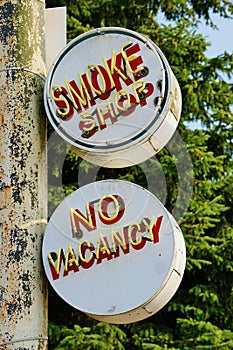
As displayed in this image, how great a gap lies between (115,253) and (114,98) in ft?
1.67

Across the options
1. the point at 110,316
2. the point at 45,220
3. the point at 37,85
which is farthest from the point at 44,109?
the point at 110,316

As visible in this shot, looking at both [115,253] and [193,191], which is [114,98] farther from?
[193,191]

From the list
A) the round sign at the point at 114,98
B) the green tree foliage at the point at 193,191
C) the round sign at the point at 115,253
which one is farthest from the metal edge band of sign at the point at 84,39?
the green tree foliage at the point at 193,191

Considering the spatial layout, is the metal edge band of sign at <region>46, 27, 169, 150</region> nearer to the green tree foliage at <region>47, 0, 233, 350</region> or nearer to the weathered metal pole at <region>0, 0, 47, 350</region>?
the weathered metal pole at <region>0, 0, 47, 350</region>

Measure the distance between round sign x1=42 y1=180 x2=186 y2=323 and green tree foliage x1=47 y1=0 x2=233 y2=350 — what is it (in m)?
4.87

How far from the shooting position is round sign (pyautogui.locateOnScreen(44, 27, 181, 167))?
2.66 m

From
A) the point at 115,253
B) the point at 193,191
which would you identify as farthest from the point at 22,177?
the point at 193,191

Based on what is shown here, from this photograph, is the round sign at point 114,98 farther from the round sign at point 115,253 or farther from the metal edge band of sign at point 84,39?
the round sign at point 115,253

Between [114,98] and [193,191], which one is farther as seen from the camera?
[193,191]

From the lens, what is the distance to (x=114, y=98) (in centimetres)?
269

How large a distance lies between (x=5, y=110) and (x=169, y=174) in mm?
5855

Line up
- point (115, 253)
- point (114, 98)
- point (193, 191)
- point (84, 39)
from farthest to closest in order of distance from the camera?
point (193, 191), point (84, 39), point (114, 98), point (115, 253)

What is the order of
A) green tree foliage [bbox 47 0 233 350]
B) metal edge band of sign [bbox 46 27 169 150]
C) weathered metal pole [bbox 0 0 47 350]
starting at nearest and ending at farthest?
weathered metal pole [bbox 0 0 47 350] < metal edge band of sign [bbox 46 27 169 150] < green tree foliage [bbox 47 0 233 350]

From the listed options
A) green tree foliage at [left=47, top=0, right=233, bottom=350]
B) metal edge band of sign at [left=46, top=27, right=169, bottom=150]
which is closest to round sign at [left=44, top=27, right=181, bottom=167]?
metal edge band of sign at [left=46, top=27, right=169, bottom=150]
